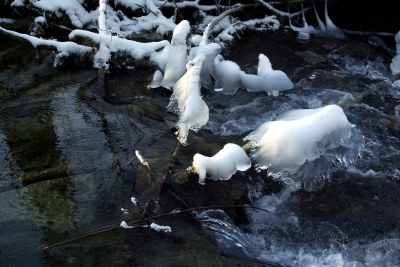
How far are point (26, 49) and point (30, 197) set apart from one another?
367cm

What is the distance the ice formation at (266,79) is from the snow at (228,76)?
0.09 m

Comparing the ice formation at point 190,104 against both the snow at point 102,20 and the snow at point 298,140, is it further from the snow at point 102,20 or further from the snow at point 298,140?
the snow at point 102,20

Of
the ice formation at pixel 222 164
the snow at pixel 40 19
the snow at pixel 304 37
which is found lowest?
the snow at pixel 304 37

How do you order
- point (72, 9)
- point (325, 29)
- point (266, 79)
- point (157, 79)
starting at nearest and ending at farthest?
1. point (266, 79)
2. point (157, 79)
3. point (72, 9)
4. point (325, 29)

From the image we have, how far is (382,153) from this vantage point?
3855 millimetres

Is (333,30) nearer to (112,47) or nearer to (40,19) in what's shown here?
(112,47)

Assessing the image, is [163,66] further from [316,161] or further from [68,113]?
[316,161]

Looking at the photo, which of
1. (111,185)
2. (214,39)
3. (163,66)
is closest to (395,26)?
(214,39)

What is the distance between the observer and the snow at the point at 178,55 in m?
4.75

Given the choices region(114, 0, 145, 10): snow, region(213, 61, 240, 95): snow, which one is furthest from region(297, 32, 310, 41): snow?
region(114, 0, 145, 10): snow

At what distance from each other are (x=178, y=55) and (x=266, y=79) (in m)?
1.13

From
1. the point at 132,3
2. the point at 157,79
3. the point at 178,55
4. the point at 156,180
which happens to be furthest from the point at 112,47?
the point at 156,180

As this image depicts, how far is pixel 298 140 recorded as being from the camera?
3.10 m

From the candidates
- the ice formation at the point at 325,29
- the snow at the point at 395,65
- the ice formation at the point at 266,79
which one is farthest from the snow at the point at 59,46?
the snow at the point at 395,65
